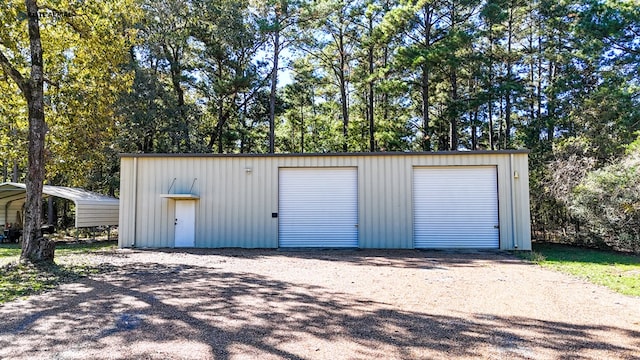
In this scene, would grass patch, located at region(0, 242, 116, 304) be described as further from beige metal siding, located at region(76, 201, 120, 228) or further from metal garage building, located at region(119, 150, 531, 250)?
beige metal siding, located at region(76, 201, 120, 228)

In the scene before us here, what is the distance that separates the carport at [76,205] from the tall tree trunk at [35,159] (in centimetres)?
568

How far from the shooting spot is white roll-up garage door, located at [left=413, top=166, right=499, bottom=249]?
12469 millimetres

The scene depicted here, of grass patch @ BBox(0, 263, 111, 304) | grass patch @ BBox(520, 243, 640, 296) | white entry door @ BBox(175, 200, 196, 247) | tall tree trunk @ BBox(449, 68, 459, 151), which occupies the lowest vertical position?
grass patch @ BBox(520, 243, 640, 296)

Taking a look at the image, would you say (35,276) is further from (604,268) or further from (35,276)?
(604,268)

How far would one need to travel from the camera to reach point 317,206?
42.6ft

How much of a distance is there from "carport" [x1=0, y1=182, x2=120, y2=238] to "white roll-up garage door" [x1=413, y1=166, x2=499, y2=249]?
11.3m

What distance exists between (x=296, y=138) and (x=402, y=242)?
20.4 metres

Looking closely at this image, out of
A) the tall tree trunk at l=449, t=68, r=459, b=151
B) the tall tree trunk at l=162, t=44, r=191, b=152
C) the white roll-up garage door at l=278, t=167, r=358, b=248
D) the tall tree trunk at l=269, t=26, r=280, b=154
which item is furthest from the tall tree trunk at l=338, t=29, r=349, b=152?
the white roll-up garage door at l=278, t=167, r=358, b=248

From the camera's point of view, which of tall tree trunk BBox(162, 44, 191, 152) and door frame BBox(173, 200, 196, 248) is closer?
door frame BBox(173, 200, 196, 248)

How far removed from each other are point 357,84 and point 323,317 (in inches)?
828

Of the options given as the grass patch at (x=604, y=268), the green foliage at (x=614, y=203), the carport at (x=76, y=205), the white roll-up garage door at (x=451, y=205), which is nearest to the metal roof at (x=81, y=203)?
the carport at (x=76, y=205)

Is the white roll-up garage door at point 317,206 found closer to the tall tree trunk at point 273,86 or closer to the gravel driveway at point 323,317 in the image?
the gravel driveway at point 323,317

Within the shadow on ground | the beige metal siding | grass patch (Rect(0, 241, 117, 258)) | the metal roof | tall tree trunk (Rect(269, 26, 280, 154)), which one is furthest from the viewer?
tall tree trunk (Rect(269, 26, 280, 154))

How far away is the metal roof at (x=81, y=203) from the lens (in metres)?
15.1
